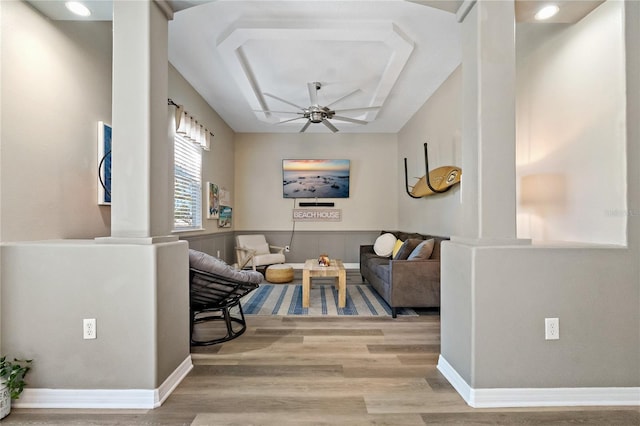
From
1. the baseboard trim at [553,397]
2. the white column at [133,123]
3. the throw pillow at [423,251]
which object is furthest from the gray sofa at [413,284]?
the white column at [133,123]

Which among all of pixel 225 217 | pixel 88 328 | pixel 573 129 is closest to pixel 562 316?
pixel 573 129

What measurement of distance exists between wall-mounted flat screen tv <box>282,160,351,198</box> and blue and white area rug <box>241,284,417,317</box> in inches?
88.8

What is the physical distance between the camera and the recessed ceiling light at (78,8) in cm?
206

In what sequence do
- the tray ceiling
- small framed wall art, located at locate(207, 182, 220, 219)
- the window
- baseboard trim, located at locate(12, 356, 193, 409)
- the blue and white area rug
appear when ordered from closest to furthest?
1. baseboard trim, located at locate(12, 356, 193, 409)
2. the tray ceiling
3. the blue and white area rug
4. the window
5. small framed wall art, located at locate(207, 182, 220, 219)

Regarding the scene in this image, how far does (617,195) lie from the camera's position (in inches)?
75.9

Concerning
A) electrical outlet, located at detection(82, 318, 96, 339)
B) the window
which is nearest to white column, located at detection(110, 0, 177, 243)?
electrical outlet, located at detection(82, 318, 96, 339)

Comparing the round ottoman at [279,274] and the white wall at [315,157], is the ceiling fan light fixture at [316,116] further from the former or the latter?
the round ottoman at [279,274]

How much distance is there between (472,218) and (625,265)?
35.5 inches

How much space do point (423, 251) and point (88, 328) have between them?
3.12 meters

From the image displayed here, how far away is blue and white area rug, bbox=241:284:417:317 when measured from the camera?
3516 mm

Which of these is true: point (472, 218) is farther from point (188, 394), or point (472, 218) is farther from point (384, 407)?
point (188, 394)

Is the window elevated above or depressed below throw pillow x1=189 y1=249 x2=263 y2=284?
above

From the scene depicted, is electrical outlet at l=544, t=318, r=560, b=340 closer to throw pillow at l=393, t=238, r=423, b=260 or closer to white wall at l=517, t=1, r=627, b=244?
white wall at l=517, t=1, r=627, b=244

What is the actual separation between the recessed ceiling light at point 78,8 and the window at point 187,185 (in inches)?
71.5
